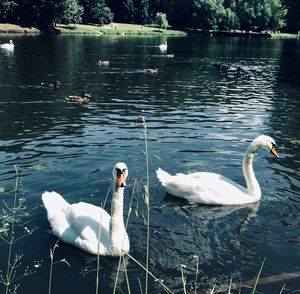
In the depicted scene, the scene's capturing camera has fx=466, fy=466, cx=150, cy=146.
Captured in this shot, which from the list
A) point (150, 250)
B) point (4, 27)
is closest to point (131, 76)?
point (150, 250)

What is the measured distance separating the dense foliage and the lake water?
288ft

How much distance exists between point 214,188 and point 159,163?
401 cm

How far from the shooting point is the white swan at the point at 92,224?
9812 mm

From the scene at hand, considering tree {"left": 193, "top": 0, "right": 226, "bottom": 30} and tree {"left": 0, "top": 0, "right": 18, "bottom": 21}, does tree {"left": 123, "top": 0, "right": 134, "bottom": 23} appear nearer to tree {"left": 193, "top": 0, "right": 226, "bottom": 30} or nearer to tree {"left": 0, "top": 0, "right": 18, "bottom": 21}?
tree {"left": 193, "top": 0, "right": 226, "bottom": 30}

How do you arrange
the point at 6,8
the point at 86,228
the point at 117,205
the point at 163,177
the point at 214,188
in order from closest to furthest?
the point at 117,205
the point at 86,228
the point at 214,188
the point at 163,177
the point at 6,8

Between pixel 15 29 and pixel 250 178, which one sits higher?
pixel 250 178

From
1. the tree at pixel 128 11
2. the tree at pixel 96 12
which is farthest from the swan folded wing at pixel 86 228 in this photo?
the tree at pixel 128 11

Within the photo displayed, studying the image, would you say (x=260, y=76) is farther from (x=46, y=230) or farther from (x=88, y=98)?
(x=46, y=230)

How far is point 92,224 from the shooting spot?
10.4 meters

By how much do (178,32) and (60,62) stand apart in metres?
89.2

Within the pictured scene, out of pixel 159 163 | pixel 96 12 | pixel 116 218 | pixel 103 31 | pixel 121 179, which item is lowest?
pixel 103 31

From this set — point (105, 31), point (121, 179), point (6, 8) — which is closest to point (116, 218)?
point (121, 179)

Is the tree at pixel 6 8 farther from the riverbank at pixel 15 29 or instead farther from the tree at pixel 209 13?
the tree at pixel 209 13

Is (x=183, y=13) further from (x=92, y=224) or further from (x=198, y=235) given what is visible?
(x=92, y=224)
